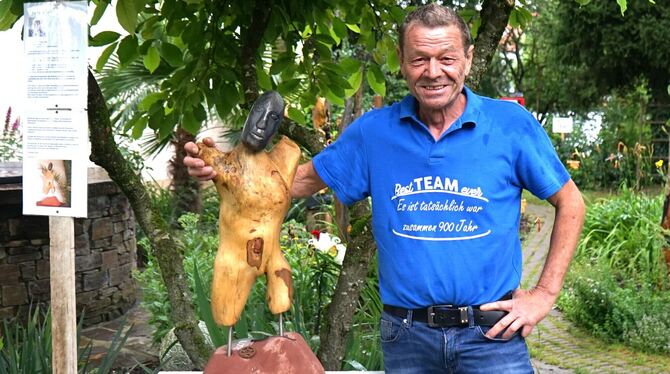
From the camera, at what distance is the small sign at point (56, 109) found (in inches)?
110

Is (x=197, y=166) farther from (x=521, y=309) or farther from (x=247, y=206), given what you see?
(x=521, y=309)

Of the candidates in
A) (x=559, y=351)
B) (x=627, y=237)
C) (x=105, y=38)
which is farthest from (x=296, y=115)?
(x=627, y=237)

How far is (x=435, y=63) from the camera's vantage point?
2.09 meters

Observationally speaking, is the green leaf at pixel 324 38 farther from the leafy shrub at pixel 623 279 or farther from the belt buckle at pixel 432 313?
the leafy shrub at pixel 623 279

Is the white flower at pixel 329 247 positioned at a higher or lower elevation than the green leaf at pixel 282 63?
lower

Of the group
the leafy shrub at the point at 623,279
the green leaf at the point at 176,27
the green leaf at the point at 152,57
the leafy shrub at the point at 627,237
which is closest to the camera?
the green leaf at the point at 152,57

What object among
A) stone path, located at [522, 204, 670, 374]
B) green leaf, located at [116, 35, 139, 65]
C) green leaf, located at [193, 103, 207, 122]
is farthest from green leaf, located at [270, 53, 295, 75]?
stone path, located at [522, 204, 670, 374]

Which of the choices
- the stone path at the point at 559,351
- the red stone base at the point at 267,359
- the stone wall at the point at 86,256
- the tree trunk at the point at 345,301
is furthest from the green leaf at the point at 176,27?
the stone wall at the point at 86,256

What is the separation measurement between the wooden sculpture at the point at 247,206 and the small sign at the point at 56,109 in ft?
2.97

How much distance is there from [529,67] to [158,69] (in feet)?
68.8

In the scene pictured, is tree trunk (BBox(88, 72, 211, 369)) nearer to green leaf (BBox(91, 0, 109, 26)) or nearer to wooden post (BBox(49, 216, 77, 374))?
wooden post (BBox(49, 216, 77, 374))

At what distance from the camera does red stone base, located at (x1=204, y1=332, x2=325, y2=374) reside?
2105 millimetres

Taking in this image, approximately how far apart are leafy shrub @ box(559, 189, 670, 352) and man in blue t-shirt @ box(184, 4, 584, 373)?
3778mm

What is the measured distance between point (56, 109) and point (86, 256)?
3349 millimetres
